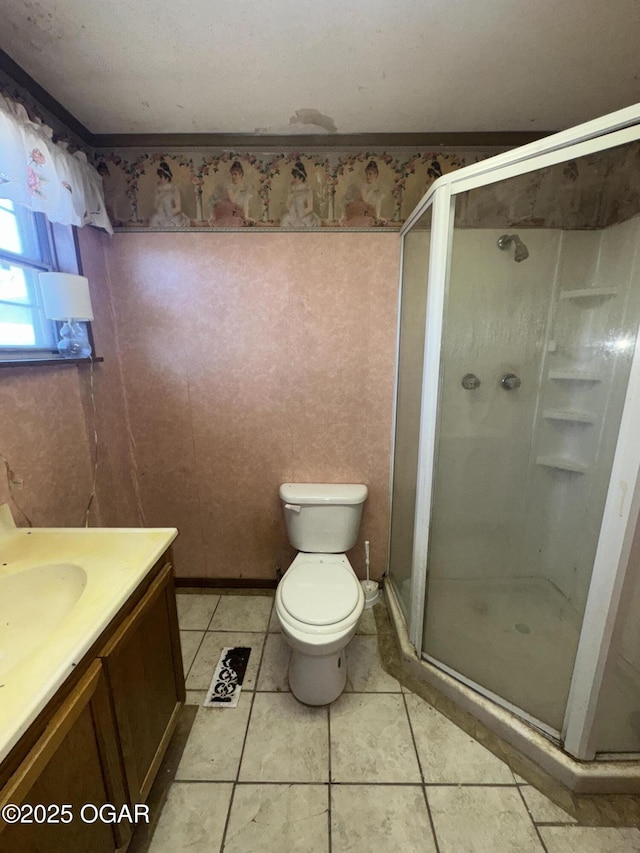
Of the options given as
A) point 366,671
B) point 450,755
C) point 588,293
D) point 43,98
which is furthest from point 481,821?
point 43,98

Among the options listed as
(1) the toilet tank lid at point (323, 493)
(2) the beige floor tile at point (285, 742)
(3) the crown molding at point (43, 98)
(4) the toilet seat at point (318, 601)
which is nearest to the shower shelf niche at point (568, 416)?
(1) the toilet tank lid at point (323, 493)

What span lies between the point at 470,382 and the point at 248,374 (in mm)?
1059

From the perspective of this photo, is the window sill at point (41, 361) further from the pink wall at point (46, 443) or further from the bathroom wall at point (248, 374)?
the bathroom wall at point (248, 374)

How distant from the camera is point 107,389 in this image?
66.6 inches

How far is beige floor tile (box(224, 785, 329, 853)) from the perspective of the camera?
39.9 inches

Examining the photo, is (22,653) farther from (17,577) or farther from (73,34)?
(73,34)

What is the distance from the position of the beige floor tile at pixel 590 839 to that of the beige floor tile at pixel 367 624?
2.83 ft

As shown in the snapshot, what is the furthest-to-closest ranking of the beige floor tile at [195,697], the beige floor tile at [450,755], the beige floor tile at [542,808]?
the beige floor tile at [195,697] → the beige floor tile at [450,755] → the beige floor tile at [542,808]

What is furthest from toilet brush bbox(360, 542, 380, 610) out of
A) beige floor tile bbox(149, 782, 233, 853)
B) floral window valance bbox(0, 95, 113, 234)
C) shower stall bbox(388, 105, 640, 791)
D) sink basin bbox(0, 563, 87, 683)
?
floral window valance bbox(0, 95, 113, 234)

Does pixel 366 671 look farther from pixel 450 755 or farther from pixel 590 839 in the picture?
pixel 590 839

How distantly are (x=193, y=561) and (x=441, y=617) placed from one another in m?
1.38

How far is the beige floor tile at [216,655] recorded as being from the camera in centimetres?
151

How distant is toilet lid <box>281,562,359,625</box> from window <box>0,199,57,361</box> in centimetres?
136

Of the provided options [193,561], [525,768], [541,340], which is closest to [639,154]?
[541,340]
